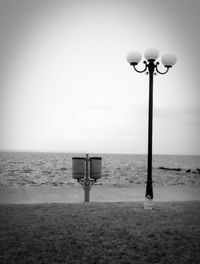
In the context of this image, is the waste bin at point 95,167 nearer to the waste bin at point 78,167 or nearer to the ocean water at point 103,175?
the waste bin at point 78,167

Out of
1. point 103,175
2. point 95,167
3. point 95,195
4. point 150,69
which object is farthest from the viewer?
point 103,175

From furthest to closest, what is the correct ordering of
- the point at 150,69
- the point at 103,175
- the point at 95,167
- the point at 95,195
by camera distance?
the point at 103,175, the point at 95,195, the point at 95,167, the point at 150,69

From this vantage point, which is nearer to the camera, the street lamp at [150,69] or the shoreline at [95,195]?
the street lamp at [150,69]

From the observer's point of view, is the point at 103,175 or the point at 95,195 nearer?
the point at 95,195

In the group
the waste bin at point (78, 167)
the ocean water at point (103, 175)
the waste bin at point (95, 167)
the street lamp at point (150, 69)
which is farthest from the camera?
the ocean water at point (103, 175)

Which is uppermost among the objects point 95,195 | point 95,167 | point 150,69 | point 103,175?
point 150,69

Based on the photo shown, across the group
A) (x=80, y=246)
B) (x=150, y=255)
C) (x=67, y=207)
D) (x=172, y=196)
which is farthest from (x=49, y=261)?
(x=172, y=196)

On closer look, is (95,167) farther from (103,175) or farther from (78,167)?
(103,175)

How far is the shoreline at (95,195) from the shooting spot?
1002cm

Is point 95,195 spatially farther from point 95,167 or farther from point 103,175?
point 103,175

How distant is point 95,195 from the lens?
1105 cm

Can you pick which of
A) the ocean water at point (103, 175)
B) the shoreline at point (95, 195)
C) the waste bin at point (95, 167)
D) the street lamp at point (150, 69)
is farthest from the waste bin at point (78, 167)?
the ocean water at point (103, 175)

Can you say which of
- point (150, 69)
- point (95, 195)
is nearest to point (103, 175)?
point (95, 195)

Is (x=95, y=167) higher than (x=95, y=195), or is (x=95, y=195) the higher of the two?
(x=95, y=167)
